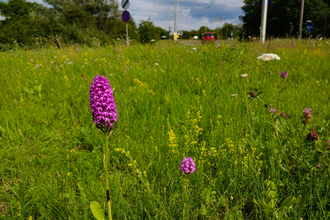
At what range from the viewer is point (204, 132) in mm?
1895

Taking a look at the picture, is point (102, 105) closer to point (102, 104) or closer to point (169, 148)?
point (102, 104)

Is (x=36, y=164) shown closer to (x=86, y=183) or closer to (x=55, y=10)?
(x=86, y=183)

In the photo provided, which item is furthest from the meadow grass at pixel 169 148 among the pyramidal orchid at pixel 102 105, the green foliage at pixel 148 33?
the green foliage at pixel 148 33

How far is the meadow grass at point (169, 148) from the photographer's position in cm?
116

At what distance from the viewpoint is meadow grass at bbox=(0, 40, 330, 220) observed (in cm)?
116

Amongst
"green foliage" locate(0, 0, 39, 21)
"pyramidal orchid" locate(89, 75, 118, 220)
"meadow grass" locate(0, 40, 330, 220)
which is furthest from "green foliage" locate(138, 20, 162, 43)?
"green foliage" locate(0, 0, 39, 21)

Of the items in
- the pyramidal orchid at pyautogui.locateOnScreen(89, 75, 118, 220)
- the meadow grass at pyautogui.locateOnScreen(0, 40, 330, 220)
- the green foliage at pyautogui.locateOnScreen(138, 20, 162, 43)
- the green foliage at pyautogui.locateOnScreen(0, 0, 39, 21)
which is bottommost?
the meadow grass at pyautogui.locateOnScreen(0, 40, 330, 220)

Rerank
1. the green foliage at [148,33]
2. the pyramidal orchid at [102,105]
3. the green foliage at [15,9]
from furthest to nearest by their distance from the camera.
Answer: the green foliage at [15,9], the green foliage at [148,33], the pyramidal orchid at [102,105]

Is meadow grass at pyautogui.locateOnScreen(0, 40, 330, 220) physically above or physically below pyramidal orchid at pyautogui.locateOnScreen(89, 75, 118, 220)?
below

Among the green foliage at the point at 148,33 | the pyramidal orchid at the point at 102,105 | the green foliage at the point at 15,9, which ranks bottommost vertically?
the pyramidal orchid at the point at 102,105

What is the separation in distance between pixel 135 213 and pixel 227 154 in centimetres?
79

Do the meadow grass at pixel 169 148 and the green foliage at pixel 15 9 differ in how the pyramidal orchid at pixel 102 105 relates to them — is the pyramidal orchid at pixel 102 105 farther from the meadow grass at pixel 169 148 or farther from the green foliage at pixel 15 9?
the green foliage at pixel 15 9

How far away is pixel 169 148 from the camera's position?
1.63 metres

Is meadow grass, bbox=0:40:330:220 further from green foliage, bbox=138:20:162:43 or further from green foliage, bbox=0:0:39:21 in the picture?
green foliage, bbox=0:0:39:21
